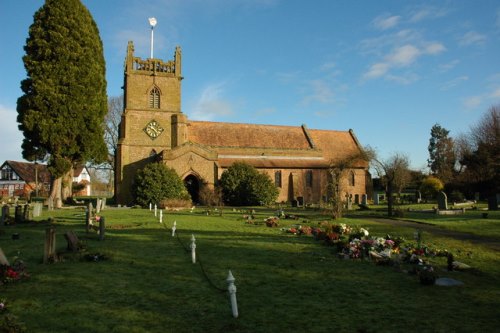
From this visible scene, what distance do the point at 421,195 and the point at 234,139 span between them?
25.0 metres

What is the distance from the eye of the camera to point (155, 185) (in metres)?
35.1

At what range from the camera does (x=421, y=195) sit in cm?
5112

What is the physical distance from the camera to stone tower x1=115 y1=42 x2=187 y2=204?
43.2 metres

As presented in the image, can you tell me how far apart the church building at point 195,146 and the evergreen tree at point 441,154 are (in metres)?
22.3

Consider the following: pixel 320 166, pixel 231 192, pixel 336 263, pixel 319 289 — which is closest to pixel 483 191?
pixel 320 166

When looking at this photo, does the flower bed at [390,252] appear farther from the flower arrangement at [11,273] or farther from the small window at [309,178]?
the small window at [309,178]

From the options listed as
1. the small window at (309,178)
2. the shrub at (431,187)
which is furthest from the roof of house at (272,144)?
the shrub at (431,187)

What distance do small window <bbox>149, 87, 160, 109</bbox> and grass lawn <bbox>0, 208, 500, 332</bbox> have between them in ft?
111

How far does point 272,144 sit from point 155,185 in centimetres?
2004

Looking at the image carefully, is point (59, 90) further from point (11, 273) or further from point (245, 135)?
point (11, 273)

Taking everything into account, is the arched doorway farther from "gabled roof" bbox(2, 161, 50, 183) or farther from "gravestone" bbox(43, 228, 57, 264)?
"gabled roof" bbox(2, 161, 50, 183)

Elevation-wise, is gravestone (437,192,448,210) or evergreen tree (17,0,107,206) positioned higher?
evergreen tree (17,0,107,206)

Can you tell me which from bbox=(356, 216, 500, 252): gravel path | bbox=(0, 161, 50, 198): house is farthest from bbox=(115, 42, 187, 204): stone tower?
bbox=(0, 161, 50, 198): house

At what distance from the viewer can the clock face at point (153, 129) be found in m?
44.7
